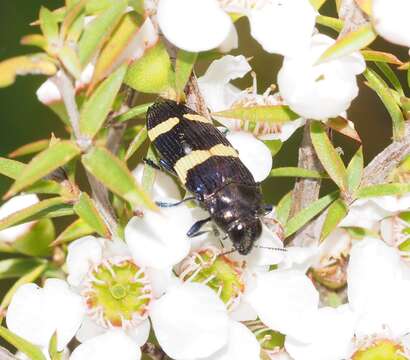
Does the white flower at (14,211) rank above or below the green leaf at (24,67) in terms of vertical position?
below

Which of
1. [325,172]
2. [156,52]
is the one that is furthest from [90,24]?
[325,172]

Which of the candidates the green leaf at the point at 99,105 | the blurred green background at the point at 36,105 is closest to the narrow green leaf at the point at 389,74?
the green leaf at the point at 99,105

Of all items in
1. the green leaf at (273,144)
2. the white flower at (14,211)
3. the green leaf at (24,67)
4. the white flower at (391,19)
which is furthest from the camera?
the white flower at (14,211)

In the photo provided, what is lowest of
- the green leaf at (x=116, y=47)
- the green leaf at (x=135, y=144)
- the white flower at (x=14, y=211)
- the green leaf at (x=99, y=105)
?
the white flower at (x=14, y=211)

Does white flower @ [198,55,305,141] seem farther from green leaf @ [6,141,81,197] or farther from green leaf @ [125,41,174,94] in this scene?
green leaf @ [6,141,81,197]

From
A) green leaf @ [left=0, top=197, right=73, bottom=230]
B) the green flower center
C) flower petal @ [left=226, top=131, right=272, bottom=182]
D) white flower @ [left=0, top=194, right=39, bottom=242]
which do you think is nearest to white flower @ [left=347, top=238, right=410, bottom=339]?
the green flower center

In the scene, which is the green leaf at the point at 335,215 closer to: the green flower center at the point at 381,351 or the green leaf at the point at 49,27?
the green flower center at the point at 381,351

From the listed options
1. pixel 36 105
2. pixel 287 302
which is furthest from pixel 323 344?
pixel 36 105

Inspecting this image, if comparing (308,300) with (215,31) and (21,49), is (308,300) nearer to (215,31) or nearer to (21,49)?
(215,31)
